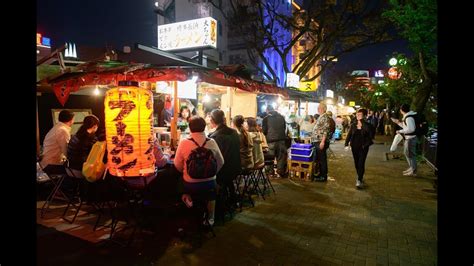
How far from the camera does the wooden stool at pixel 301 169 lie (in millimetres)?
9930

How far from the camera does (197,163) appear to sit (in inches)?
197

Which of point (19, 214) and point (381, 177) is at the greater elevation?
point (19, 214)

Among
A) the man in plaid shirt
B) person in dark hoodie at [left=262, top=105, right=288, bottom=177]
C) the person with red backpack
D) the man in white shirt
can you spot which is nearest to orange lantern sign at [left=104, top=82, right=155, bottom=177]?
the person with red backpack

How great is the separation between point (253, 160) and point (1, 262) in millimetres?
5772

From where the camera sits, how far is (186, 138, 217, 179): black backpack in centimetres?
500

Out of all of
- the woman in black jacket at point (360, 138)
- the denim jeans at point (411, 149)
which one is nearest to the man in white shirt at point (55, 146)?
the woman in black jacket at point (360, 138)

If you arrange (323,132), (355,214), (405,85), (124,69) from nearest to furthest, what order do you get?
(124,69) < (355,214) < (323,132) < (405,85)

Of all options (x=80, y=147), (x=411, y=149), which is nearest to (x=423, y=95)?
(x=411, y=149)

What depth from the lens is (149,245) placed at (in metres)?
5.02

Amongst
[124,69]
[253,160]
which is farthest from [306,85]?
[124,69]

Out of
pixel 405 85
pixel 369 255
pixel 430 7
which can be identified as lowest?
pixel 369 255

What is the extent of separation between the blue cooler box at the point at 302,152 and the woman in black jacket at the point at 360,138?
1.35 metres

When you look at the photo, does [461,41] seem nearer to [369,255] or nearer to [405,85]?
[369,255]

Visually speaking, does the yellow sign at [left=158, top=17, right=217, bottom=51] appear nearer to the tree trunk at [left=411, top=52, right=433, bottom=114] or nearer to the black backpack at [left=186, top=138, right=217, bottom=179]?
the tree trunk at [left=411, top=52, right=433, bottom=114]
